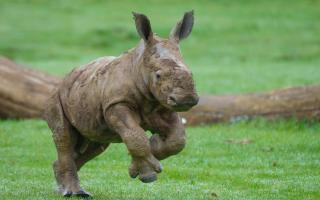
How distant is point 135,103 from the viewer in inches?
360

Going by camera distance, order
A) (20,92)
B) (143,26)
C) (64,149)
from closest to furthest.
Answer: (143,26), (64,149), (20,92)

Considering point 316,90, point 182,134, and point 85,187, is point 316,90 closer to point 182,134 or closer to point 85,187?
point 85,187

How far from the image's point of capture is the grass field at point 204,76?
11164 mm

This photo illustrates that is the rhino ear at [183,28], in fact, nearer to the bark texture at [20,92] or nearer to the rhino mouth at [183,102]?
the rhino mouth at [183,102]

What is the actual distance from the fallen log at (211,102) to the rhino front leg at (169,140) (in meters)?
7.45

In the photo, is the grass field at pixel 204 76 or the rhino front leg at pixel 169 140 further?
the grass field at pixel 204 76

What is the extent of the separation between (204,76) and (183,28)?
16.0 m

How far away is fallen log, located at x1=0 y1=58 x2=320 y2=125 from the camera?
1633cm

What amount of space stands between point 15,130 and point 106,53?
16.1m

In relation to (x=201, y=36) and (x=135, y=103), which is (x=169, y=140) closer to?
(x=135, y=103)

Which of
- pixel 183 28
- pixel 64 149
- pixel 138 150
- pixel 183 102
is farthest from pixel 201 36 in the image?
pixel 183 102

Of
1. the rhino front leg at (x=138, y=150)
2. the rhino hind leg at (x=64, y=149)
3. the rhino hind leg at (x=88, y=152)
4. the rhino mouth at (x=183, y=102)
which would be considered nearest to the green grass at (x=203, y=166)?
the rhino hind leg at (x=64, y=149)

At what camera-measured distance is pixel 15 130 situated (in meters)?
16.2

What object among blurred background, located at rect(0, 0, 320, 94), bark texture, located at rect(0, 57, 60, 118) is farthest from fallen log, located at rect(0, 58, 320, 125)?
blurred background, located at rect(0, 0, 320, 94)
